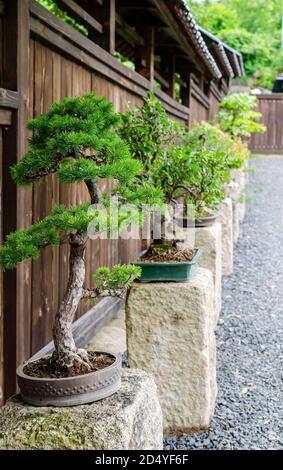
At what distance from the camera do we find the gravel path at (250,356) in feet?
11.0

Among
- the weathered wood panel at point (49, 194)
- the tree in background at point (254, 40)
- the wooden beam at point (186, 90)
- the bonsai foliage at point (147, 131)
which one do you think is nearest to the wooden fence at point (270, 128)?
the tree in background at point (254, 40)

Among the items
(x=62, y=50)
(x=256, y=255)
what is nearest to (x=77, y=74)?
(x=62, y=50)

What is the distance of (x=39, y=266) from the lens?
11.6ft

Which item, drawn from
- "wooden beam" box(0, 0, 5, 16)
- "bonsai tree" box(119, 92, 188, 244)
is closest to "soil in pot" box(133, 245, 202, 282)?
"bonsai tree" box(119, 92, 188, 244)

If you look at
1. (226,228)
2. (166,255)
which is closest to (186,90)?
(226,228)

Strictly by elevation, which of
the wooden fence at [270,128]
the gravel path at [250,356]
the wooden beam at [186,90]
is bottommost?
the gravel path at [250,356]

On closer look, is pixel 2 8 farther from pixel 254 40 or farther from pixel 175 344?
pixel 254 40

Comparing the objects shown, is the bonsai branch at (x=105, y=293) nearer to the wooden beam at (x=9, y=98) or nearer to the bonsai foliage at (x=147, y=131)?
the wooden beam at (x=9, y=98)

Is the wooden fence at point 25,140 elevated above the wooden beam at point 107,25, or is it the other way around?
the wooden beam at point 107,25

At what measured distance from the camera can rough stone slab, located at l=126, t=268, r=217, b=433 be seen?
331 centimetres

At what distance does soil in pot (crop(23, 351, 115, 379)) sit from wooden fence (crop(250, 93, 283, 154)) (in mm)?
23010

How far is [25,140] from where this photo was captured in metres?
3.02

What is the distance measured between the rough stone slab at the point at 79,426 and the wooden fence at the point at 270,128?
76.1 feet

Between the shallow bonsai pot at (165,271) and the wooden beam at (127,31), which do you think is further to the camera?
the wooden beam at (127,31)
